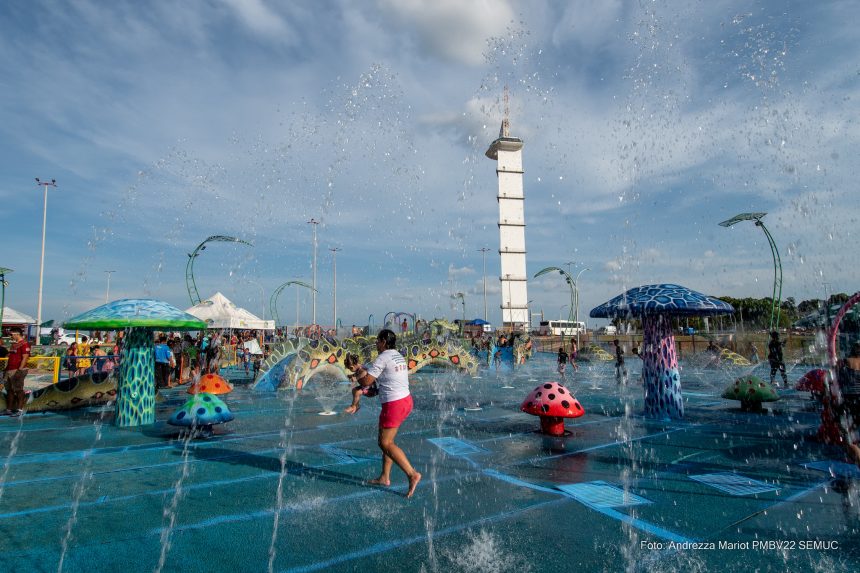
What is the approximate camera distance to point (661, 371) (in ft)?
34.4

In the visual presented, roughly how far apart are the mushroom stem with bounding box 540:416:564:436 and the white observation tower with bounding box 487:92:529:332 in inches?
2329

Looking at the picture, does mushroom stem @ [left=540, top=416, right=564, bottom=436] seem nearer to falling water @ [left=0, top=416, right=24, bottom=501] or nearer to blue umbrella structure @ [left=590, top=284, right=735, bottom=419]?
blue umbrella structure @ [left=590, top=284, right=735, bottom=419]

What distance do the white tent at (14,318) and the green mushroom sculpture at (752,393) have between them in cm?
3670

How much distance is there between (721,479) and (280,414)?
8.46 m

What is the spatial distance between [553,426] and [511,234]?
60897mm

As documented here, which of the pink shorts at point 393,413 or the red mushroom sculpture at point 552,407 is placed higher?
the pink shorts at point 393,413

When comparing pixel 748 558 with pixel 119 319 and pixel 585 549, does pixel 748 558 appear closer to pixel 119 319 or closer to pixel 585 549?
pixel 585 549

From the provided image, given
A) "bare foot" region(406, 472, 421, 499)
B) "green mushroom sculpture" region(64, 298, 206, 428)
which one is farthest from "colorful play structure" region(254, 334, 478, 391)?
"bare foot" region(406, 472, 421, 499)

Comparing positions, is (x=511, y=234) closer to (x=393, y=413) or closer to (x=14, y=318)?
(x=14, y=318)

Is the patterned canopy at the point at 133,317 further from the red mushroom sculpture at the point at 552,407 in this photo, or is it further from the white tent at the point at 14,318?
the white tent at the point at 14,318

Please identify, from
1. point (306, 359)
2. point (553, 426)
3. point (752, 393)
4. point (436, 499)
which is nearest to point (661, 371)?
point (752, 393)

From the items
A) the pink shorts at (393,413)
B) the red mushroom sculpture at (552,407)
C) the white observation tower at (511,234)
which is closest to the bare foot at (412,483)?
the pink shorts at (393,413)

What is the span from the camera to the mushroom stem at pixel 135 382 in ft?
31.2

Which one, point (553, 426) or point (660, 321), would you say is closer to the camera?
point (553, 426)
